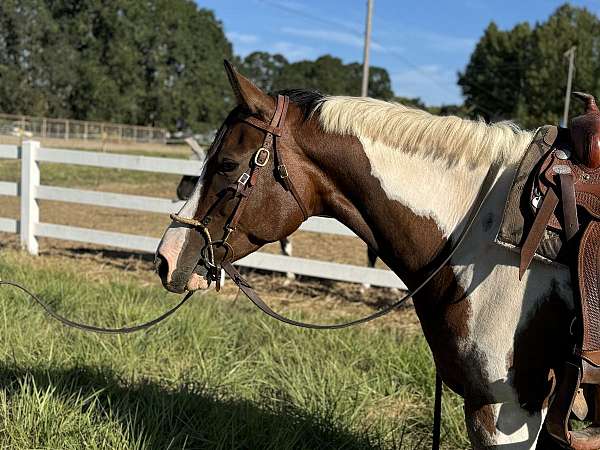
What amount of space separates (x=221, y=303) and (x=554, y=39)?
4901 centimetres

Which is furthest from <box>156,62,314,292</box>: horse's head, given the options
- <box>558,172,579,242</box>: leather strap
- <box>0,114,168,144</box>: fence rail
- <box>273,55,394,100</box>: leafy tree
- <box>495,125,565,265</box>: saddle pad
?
<box>273,55,394,100</box>: leafy tree

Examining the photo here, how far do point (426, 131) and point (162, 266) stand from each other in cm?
112

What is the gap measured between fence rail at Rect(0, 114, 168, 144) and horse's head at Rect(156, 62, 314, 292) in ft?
122

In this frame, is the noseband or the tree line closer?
the noseband

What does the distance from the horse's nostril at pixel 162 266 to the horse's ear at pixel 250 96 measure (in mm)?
656

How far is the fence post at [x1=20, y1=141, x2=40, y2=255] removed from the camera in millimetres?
7840

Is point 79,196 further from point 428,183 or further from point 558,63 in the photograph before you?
point 558,63

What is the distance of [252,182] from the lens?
2.13m

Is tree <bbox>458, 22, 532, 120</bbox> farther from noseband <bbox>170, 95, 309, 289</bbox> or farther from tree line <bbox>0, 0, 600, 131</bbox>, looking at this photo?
noseband <bbox>170, 95, 309, 289</bbox>

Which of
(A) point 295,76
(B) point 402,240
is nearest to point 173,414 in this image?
(B) point 402,240

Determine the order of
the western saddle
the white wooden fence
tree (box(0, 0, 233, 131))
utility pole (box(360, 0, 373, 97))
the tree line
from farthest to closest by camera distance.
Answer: tree (box(0, 0, 233, 131)) < the tree line < utility pole (box(360, 0, 373, 97)) < the white wooden fence < the western saddle

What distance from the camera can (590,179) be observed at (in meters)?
1.92

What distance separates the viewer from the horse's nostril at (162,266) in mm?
2189

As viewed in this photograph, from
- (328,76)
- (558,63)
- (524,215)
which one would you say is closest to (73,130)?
(558,63)
